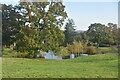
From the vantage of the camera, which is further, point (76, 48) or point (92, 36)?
point (92, 36)

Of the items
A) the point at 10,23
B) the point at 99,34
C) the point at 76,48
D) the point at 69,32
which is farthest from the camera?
the point at 69,32

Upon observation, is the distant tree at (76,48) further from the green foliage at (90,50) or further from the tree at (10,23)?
the tree at (10,23)

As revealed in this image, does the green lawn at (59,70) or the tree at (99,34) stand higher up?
the tree at (99,34)

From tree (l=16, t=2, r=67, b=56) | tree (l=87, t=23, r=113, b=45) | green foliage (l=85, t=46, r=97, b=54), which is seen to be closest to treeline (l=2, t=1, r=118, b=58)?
tree (l=16, t=2, r=67, b=56)

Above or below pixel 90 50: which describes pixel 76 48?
above

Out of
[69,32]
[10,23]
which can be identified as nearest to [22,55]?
[10,23]

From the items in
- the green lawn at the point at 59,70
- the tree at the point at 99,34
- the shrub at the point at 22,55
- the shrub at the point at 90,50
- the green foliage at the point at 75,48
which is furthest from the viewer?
the tree at the point at 99,34

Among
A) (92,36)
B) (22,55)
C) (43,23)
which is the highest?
(43,23)

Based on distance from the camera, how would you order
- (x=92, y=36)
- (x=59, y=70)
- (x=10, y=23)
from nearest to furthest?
(x=59, y=70) → (x=10, y=23) → (x=92, y=36)

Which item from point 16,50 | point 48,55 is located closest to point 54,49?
point 48,55

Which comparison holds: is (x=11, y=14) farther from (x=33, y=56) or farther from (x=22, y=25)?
(x=33, y=56)

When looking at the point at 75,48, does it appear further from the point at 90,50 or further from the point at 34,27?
the point at 34,27

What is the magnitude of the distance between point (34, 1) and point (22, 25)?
162cm

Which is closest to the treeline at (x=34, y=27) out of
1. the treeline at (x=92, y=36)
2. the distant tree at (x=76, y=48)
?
the distant tree at (x=76, y=48)
